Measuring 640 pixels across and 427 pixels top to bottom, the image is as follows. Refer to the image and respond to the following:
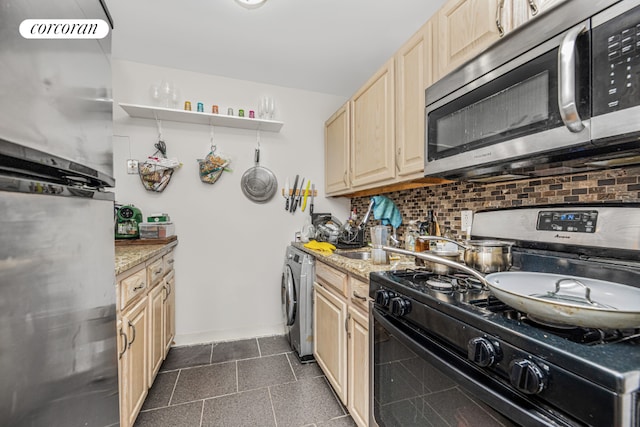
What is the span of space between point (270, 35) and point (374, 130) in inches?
39.0

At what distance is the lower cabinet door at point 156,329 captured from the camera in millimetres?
1625

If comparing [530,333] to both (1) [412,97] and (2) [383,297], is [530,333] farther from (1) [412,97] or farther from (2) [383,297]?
(1) [412,97]

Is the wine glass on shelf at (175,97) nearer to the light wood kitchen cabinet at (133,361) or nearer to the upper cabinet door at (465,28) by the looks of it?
the light wood kitchen cabinet at (133,361)

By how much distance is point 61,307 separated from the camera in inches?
20.3

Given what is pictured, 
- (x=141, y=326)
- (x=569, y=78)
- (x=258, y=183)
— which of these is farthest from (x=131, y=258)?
(x=569, y=78)

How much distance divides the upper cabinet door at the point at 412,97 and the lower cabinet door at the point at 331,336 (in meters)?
0.86

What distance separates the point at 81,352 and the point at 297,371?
1.63 meters

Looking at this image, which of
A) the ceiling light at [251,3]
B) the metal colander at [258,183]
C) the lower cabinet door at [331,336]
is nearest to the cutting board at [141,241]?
the metal colander at [258,183]

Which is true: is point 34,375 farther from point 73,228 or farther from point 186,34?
point 186,34

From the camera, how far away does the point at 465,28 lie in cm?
114

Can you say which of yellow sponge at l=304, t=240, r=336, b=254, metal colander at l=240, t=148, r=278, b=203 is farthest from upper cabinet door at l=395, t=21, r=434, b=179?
metal colander at l=240, t=148, r=278, b=203

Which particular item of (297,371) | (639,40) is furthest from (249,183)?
(639,40)

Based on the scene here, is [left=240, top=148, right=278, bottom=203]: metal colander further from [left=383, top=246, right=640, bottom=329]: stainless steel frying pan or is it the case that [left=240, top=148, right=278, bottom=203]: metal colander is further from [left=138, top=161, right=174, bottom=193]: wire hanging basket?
[left=383, top=246, right=640, bottom=329]: stainless steel frying pan

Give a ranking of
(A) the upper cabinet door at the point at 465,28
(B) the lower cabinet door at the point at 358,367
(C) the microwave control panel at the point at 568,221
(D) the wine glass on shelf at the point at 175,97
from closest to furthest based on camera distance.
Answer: (C) the microwave control panel at the point at 568,221
(A) the upper cabinet door at the point at 465,28
(B) the lower cabinet door at the point at 358,367
(D) the wine glass on shelf at the point at 175,97
